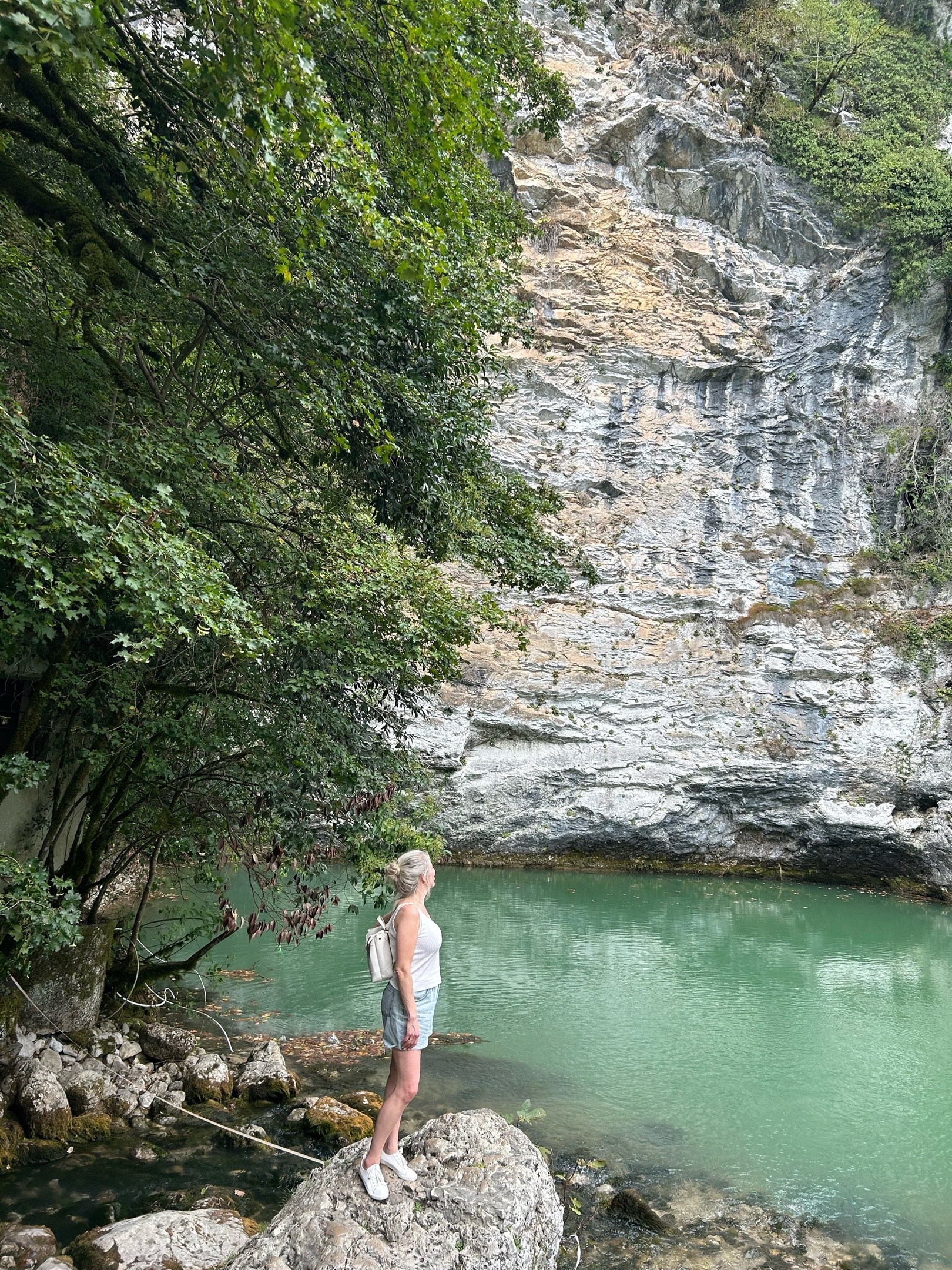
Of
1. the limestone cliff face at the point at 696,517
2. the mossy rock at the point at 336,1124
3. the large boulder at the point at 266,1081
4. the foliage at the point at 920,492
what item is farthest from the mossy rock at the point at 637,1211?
the foliage at the point at 920,492

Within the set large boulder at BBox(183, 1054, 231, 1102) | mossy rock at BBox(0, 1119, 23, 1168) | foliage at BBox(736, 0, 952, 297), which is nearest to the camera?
mossy rock at BBox(0, 1119, 23, 1168)

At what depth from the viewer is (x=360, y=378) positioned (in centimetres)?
486

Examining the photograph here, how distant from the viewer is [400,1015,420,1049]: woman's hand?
10.2ft

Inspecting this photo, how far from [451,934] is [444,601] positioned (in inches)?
313

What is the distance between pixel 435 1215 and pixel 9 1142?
10.3 ft

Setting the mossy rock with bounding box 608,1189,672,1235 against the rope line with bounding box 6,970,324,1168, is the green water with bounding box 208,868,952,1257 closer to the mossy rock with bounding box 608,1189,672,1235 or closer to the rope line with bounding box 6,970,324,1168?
the mossy rock with bounding box 608,1189,672,1235

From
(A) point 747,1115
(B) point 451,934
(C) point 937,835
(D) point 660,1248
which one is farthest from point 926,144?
(D) point 660,1248

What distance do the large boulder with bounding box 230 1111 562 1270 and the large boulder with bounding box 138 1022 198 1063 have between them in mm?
3498

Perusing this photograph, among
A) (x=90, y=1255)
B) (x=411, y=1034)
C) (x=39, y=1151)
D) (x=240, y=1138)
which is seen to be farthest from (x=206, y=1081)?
(x=411, y=1034)

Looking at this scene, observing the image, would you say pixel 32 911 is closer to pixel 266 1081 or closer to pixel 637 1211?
pixel 266 1081

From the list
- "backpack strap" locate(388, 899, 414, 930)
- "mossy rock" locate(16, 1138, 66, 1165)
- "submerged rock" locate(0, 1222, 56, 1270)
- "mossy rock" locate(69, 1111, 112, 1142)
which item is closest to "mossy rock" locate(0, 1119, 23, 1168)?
"mossy rock" locate(16, 1138, 66, 1165)

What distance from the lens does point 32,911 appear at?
4.41m

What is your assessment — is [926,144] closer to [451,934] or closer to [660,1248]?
[451,934]

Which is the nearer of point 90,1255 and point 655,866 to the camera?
point 90,1255
